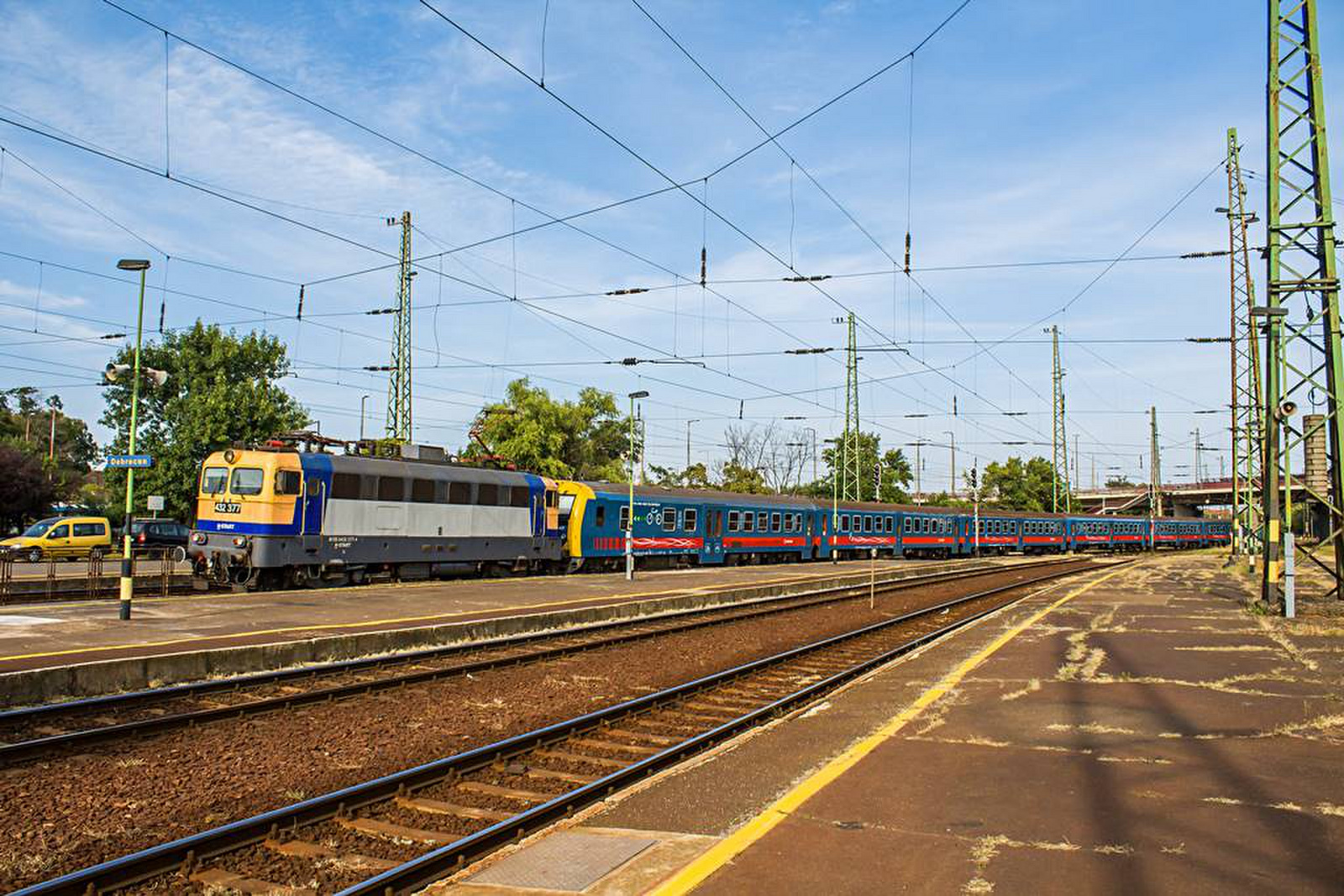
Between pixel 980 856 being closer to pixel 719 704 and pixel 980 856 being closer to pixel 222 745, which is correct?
pixel 719 704

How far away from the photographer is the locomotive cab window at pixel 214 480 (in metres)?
22.5

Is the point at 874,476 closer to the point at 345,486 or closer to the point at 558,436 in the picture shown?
the point at 558,436

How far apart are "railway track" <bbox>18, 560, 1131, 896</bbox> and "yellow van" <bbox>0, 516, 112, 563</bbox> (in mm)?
32647

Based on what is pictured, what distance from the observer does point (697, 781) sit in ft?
24.5

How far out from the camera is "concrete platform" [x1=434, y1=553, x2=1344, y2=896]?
17.3 feet

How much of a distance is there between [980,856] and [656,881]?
6.34 feet

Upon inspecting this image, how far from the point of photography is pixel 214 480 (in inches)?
→ 899

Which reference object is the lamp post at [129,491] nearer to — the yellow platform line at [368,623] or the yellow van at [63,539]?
the yellow platform line at [368,623]

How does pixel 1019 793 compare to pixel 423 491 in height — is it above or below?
below

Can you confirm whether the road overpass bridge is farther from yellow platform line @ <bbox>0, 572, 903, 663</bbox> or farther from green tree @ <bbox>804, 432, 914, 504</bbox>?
yellow platform line @ <bbox>0, 572, 903, 663</bbox>

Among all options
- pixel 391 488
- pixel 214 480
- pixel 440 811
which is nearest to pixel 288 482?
pixel 214 480

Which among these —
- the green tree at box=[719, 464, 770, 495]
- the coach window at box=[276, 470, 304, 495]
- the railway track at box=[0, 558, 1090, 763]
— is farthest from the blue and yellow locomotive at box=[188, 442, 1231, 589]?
the green tree at box=[719, 464, 770, 495]

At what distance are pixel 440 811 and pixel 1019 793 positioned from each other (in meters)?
4.30

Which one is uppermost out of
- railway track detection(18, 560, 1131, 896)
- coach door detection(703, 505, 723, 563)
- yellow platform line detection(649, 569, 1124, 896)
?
coach door detection(703, 505, 723, 563)
